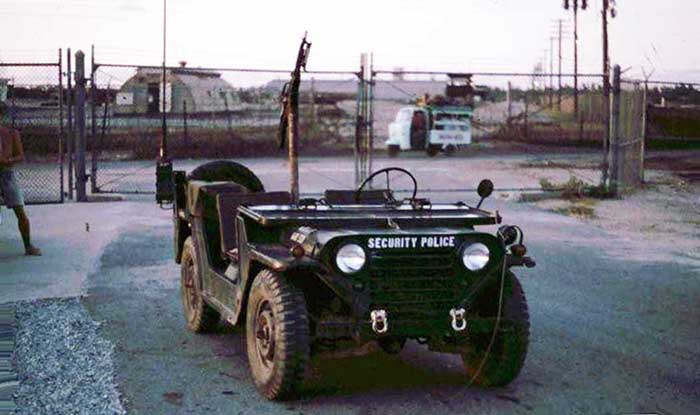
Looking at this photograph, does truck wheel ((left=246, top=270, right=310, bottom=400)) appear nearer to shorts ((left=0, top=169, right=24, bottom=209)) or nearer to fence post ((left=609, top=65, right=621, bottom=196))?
shorts ((left=0, top=169, right=24, bottom=209))

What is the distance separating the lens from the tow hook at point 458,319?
646 cm

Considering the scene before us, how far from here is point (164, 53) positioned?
30.4 feet

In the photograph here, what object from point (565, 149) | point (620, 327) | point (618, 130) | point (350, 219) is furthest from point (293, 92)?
point (565, 149)

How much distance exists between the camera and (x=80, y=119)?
1731 centimetres

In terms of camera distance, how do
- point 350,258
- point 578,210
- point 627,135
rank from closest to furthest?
point 350,258, point 578,210, point 627,135

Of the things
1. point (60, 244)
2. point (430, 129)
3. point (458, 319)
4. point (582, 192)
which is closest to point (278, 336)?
point (458, 319)

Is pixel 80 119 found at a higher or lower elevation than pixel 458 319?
higher

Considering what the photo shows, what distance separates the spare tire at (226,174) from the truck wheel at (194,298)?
0.54 meters

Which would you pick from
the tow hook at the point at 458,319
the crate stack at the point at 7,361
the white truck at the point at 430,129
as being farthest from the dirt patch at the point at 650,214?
the white truck at the point at 430,129

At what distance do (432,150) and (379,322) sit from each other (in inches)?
1020

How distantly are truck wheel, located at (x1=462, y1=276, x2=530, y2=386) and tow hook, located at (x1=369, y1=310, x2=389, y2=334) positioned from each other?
76 cm

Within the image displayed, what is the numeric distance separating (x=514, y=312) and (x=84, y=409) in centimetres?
269

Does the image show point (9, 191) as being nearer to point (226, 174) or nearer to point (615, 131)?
point (226, 174)

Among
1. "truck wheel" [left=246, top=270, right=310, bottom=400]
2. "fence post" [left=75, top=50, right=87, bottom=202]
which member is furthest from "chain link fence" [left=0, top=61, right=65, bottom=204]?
"truck wheel" [left=246, top=270, right=310, bottom=400]
